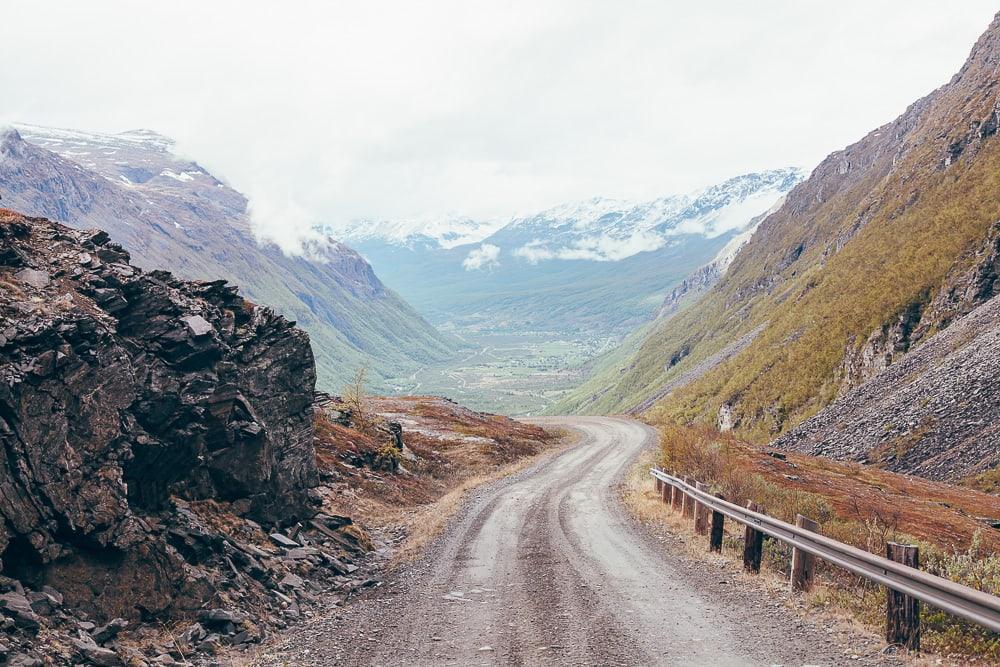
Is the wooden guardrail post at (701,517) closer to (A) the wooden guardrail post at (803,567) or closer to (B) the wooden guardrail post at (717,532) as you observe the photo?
(B) the wooden guardrail post at (717,532)

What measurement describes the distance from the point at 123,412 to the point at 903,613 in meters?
14.8

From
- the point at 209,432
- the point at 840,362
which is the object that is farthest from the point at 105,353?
the point at 840,362

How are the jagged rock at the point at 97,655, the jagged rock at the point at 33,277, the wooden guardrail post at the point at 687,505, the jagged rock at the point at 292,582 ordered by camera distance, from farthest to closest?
the wooden guardrail post at the point at 687,505
the jagged rock at the point at 292,582
the jagged rock at the point at 33,277
the jagged rock at the point at 97,655

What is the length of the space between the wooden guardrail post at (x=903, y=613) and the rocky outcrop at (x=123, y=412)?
485 inches

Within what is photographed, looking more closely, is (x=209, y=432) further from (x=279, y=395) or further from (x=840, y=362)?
(x=840, y=362)

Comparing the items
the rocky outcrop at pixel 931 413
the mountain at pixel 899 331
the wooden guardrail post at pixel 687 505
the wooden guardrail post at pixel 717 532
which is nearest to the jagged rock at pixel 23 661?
the wooden guardrail post at pixel 717 532

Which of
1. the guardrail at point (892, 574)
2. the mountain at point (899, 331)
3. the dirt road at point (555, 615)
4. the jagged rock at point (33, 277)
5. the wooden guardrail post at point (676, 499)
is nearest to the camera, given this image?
the guardrail at point (892, 574)

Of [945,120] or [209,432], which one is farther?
[945,120]

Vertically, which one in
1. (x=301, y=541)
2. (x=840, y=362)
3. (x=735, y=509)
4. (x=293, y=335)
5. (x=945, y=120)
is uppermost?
(x=945, y=120)

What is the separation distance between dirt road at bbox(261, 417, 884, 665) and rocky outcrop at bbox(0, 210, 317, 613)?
409cm

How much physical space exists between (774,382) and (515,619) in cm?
7625

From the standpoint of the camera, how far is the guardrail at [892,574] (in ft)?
24.4

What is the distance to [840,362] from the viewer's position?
7038 centimetres

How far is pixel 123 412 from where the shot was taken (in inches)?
534
